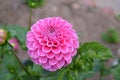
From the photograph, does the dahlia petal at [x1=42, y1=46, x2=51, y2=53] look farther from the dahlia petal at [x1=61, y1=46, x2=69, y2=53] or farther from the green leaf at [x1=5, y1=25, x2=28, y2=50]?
the green leaf at [x1=5, y1=25, x2=28, y2=50]

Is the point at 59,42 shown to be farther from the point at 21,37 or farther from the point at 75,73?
the point at 21,37

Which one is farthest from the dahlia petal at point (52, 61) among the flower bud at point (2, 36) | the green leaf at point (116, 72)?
the green leaf at point (116, 72)

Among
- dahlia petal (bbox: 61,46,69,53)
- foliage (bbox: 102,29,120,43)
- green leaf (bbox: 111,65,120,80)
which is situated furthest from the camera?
foliage (bbox: 102,29,120,43)

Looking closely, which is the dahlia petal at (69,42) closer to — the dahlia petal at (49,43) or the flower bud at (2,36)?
the dahlia petal at (49,43)

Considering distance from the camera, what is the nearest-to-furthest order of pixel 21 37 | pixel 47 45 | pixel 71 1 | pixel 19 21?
pixel 47 45 < pixel 21 37 < pixel 19 21 < pixel 71 1

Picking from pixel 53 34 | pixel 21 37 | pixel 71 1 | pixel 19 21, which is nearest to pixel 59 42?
pixel 53 34

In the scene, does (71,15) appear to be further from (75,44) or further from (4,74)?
(75,44)

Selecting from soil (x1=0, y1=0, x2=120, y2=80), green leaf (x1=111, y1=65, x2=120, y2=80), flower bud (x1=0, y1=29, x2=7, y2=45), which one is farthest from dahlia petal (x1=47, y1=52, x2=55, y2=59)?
soil (x1=0, y1=0, x2=120, y2=80)
